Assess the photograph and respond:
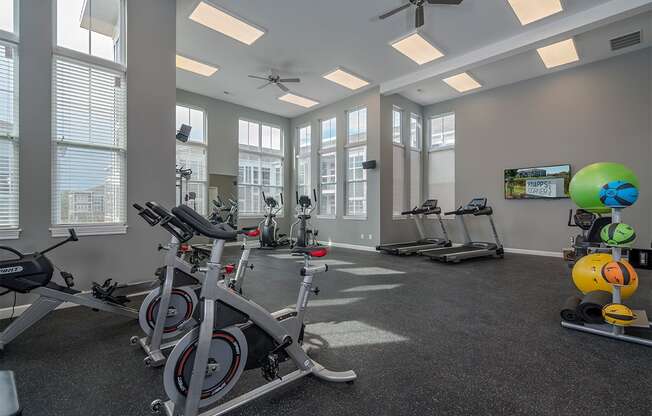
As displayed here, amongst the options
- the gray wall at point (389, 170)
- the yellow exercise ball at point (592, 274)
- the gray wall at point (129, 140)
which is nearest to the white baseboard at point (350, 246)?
the gray wall at point (389, 170)

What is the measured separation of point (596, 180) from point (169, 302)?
3.73 metres

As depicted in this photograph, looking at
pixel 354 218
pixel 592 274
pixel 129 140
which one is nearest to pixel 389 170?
pixel 354 218

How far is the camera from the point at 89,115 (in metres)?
3.53

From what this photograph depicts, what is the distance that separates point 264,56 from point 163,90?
2.80m

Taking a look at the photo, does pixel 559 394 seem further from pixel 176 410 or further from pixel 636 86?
pixel 636 86

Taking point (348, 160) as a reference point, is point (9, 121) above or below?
below

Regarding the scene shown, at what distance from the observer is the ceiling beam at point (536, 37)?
14.3 feet

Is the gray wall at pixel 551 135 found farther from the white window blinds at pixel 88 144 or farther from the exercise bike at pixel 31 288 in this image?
the exercise bike at pixel 31 288

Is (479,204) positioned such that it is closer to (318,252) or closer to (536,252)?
(536,252)

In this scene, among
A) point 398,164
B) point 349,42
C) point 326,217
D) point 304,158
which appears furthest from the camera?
point 304,158

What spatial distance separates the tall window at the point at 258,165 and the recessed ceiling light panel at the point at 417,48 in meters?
5.10

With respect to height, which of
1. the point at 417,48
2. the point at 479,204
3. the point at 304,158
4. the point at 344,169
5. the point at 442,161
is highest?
the point at 417,48

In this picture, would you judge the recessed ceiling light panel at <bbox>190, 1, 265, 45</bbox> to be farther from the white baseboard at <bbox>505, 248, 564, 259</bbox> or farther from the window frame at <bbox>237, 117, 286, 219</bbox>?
the white baseboard at <bbox>505, 248, 564, 259</bbox>

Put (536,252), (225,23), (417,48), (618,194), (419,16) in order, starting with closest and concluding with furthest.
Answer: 1. (618,194)
2. (419,16)
3. (225,23)
4. (417,48)
5. (536,252)
